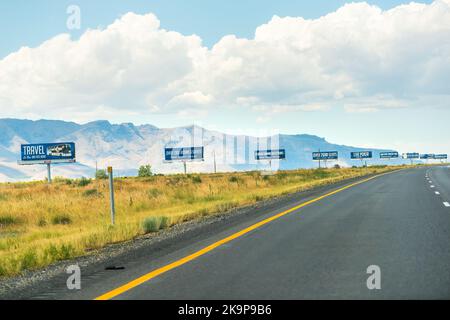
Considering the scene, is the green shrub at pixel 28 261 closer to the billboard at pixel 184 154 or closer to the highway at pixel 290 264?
the highway at pixel 290 264

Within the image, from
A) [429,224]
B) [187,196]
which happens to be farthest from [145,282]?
[187,196]

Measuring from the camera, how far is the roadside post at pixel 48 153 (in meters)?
99.8

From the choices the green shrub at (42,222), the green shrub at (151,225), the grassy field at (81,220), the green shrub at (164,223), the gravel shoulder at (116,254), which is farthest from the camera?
the green shrub at (42,222)

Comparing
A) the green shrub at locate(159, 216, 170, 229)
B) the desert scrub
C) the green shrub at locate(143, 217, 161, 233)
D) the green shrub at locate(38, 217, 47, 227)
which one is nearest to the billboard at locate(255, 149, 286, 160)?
the green shrub at locate(38, 217, 47, 227)

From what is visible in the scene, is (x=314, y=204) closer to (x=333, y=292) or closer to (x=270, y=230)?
(x=270, y=230)

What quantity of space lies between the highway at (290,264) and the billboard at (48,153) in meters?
91.0

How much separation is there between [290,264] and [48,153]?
9762cm

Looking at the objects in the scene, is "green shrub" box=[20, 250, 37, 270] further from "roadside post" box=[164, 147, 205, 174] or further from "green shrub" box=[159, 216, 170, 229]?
"roadside post" box=[164, 147, 205, 174]

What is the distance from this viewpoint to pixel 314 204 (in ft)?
63.4

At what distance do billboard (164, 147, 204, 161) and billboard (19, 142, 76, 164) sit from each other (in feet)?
107

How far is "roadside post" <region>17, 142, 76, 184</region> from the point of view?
327 ft

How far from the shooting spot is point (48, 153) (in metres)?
100

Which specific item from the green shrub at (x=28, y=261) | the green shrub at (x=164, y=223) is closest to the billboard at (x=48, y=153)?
the green shrub at (x=164, y=223)
